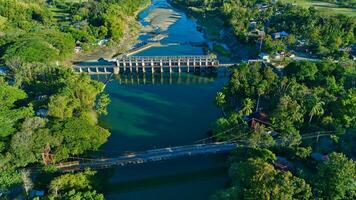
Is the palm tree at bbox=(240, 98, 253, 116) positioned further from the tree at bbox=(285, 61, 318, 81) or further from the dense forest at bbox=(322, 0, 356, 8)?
the dense forest at bbox=(322, 0, 356, 8)

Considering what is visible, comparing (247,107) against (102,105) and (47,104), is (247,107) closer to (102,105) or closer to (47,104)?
(102,105)

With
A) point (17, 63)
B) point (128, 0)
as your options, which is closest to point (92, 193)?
point (17, 63)

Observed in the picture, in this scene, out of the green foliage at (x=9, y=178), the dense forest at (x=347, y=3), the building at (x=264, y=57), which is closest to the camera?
the green foliage at (x=9, y=178)

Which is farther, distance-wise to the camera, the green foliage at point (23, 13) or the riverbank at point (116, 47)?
the green foliage at point (23, 13)

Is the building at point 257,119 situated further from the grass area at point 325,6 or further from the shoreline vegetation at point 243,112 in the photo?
the grass area at point 325,6

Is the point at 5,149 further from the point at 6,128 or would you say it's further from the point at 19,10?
the point at 19,10

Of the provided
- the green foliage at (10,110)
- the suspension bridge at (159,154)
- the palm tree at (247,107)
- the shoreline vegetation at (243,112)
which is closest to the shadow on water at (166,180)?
the suspension bridge at (159,154)

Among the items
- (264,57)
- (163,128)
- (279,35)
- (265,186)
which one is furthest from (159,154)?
(279,35)
